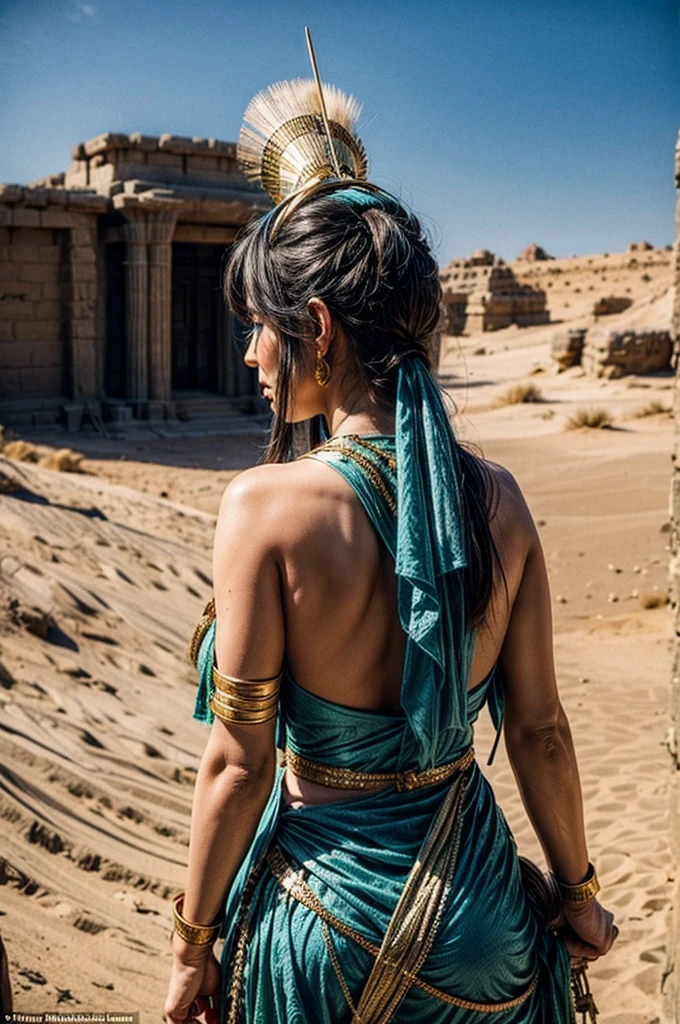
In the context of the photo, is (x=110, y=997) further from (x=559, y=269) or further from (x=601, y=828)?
(x=559, y=269)

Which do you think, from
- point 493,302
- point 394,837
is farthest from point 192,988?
point 493,302

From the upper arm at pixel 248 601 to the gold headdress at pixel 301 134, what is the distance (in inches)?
27.5

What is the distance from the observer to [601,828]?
5559 millimetres

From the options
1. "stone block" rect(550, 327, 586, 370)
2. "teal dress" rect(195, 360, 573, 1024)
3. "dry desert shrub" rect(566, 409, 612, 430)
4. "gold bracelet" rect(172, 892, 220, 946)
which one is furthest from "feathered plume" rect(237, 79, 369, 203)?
"stone block" rect(550, 327, 586, 370)

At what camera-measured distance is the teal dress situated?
1635 millimetres

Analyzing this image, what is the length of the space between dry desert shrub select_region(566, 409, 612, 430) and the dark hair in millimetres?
15598

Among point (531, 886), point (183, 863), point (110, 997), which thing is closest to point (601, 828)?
point (183, 863)

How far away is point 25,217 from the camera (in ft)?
51.7

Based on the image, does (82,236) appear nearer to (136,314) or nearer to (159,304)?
(136,314)

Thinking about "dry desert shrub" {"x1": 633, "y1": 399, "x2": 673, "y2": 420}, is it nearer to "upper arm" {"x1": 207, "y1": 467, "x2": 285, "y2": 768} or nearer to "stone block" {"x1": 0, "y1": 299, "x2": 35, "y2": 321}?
"stone block" {"x1": 0, "y1": 299, "x2": 35, "y2": 321}

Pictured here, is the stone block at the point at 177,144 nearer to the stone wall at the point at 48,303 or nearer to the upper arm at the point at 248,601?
the stone wall at the point at 48,303

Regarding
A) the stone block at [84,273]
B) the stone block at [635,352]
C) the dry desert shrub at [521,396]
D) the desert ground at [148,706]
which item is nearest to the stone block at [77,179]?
the stone block at [84,273]

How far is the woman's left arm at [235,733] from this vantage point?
162 centimetres

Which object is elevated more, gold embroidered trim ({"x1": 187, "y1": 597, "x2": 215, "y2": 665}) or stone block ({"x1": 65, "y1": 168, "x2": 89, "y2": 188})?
stone block ({"x1": 65, "y1": 168, "x2": 89, "y2": 188})
